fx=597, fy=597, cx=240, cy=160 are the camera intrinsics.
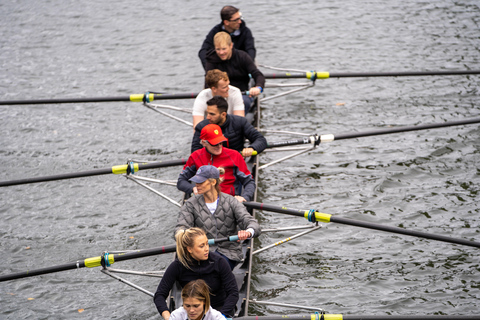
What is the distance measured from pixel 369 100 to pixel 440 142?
199 cm

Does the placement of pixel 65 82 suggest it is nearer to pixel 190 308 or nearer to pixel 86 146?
pixel 86 146

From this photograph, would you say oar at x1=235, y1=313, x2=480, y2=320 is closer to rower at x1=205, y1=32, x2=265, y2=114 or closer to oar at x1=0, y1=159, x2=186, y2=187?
oar at x1=0, y1=159, x2=186, y2=187

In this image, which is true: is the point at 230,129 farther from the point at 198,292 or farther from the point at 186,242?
the point at 198,292

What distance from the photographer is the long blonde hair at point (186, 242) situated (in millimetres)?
5156

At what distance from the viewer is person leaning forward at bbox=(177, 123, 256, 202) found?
6582 millimetres

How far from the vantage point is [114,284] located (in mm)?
7516

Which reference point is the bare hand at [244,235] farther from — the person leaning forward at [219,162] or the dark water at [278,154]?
the dark water at [278,154]

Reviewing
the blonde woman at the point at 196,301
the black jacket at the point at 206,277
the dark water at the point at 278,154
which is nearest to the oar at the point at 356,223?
the dark water at the point at 278,154

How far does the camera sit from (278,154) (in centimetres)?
1067

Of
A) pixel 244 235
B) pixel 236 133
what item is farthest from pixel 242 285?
pixel 236 133

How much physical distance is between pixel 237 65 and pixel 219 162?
293 centimetres

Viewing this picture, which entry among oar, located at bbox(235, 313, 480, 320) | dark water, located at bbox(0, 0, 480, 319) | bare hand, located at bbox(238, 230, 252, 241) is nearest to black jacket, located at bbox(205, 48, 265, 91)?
dark water, located at bbox(0, 0, 480, 319)

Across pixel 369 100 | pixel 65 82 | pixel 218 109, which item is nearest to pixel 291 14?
pixel 369 100

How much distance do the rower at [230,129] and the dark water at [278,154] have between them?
1.56 m
